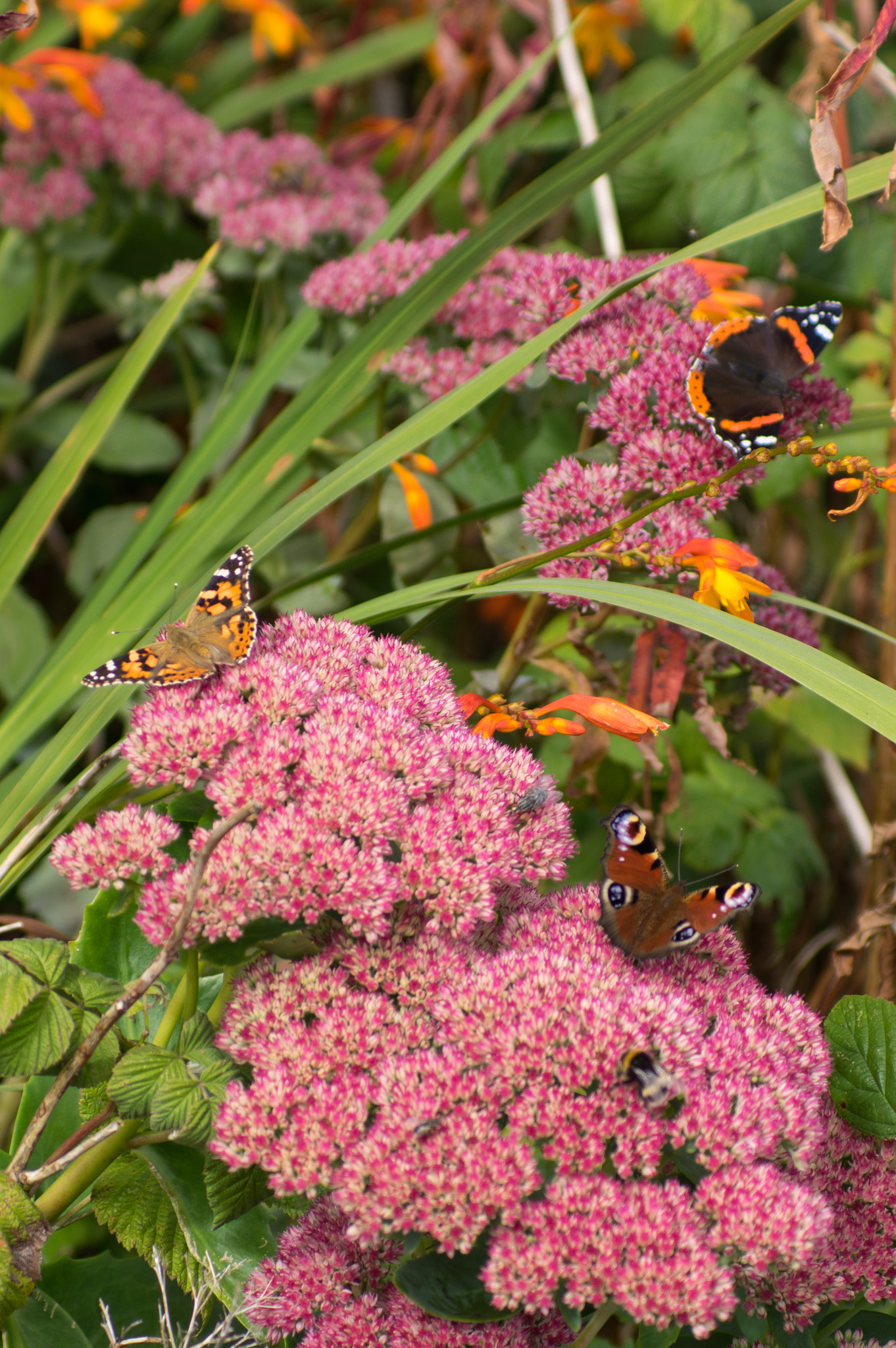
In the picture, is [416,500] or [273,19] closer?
[416,500]

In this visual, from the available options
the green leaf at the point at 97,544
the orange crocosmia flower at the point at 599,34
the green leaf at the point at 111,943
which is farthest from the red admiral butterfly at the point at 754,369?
the orange crocosmia flower at the point at 599,34

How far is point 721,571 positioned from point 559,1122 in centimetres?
35

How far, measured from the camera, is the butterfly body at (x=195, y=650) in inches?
23.7

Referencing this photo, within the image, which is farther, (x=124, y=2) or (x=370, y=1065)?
(x=124, y=2)

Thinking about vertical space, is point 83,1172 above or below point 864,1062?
below

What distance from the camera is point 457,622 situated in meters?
1.47

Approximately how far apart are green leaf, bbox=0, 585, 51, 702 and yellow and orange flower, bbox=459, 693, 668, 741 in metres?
0.67

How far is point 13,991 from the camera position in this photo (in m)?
0.51

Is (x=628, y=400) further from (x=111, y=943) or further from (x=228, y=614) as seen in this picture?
(x=111, y=943)

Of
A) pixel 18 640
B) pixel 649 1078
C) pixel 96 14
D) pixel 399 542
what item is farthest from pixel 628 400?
pixel 96 14

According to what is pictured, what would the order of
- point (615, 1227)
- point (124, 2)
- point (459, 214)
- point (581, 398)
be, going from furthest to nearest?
point (459, 214), point (124, 2), point (581, 398), point (615, 1227)

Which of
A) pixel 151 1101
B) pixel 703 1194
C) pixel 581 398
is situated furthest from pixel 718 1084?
pixel 581 398

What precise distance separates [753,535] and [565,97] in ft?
2.03

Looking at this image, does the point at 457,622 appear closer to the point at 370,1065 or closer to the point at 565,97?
the point at 565,97
